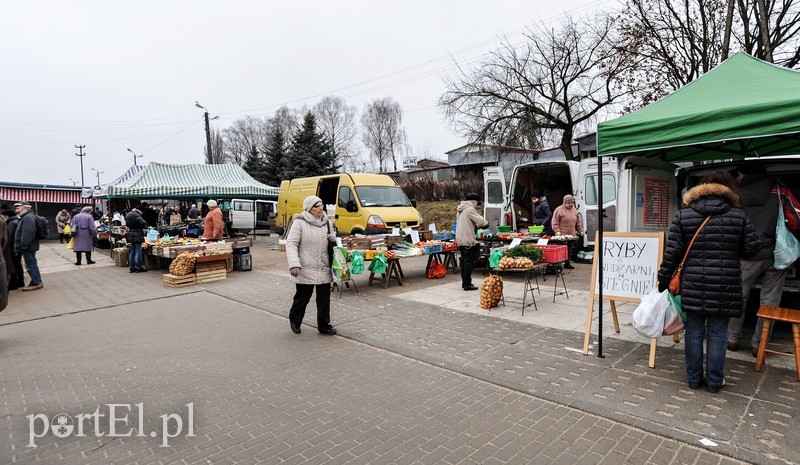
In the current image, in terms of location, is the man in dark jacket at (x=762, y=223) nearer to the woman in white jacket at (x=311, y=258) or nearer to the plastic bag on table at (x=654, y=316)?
the plastic bag on table at (x=654, y=316)

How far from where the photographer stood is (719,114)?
12.5ft

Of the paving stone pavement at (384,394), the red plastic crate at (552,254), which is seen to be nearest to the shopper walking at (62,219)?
the paving stone pavement at (384,394)

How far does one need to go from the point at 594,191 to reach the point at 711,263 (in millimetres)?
8636

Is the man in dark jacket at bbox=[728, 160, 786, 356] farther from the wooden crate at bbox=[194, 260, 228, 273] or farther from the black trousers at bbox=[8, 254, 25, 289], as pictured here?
the black trousers at bbox=[8, 254, 25, 289]

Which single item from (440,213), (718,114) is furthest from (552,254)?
(440,213)

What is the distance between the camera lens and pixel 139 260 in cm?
1255

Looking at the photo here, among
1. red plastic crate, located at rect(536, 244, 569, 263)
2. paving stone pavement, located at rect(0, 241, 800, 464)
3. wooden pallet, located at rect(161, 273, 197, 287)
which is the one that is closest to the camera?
paving stone pavement, located at rect(0, 241, 800, 464)

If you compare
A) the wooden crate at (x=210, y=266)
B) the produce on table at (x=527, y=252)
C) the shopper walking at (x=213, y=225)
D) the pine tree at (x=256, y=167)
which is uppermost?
the pine tree at (x=256, y=167)

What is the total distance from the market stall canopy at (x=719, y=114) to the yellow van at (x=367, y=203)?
752cm

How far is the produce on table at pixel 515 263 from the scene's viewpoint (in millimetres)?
6532

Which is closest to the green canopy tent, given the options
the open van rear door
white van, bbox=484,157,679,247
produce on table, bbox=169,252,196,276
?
white van, bbox=484,157,679,247

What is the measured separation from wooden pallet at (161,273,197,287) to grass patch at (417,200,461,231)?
13653 millimetres

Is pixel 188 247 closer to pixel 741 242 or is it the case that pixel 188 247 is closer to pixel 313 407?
pixel 313 407

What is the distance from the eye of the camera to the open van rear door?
510 inches
